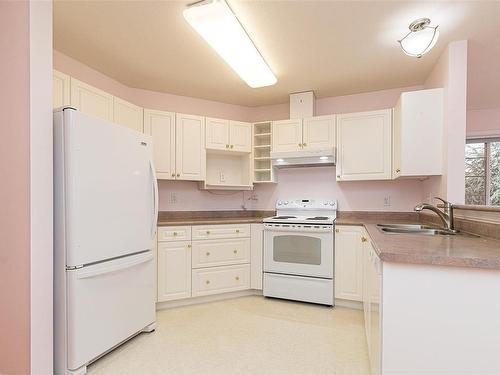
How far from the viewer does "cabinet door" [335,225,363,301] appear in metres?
2.89

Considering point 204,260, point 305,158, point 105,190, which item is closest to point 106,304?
point 105,190

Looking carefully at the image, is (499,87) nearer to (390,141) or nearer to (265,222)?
(390,141)

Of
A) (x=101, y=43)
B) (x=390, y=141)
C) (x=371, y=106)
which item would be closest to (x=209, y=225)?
(x=101, y=43)

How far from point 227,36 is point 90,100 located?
1284 mm

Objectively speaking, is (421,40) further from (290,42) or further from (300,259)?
(300,259)

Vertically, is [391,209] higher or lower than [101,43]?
lower

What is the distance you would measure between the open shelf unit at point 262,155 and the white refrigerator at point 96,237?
1.65 meters

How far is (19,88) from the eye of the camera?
5.34 feet

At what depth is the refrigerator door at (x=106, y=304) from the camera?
1756 millimetres

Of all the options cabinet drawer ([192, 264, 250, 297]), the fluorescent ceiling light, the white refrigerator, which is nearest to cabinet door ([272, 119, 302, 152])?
the fluorescent ceiling light

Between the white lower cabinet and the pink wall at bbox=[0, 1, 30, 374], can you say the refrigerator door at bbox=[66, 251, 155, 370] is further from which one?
the white lower cabinet

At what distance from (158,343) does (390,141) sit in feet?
9.58

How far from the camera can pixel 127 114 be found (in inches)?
112

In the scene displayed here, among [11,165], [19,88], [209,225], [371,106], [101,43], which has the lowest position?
[209,225]
